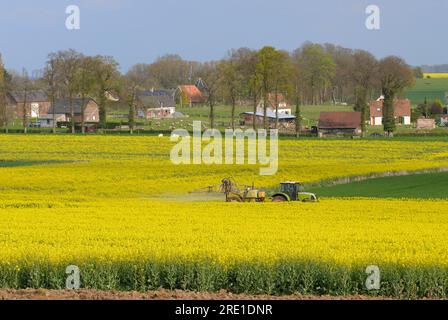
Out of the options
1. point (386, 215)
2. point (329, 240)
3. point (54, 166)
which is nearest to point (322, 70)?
point (54, 166)

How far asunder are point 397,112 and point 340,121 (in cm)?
2829

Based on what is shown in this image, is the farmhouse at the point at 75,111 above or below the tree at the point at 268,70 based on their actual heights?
below

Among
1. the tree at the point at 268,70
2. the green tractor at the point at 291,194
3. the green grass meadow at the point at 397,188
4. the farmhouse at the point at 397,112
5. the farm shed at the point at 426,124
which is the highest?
the tree at the point at 268,70

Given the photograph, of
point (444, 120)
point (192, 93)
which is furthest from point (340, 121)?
point (192, 93)

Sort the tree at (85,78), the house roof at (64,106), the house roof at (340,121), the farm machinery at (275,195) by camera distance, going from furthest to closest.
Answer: the house roof at (64,106) < the house roof at (340,121) < the tree at (85,78) < the farm machinery at (275,195)

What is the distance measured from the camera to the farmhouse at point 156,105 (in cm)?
15390

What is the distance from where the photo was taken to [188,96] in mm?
183500

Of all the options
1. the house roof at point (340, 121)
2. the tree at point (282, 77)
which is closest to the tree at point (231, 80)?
the tree at point (282, 77)

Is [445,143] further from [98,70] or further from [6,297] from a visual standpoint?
[6,297]

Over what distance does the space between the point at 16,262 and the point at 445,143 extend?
74.6 meters

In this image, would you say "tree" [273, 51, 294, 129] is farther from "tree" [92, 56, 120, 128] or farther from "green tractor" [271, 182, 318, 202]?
"green tractor" [271, 182, 318, 202]

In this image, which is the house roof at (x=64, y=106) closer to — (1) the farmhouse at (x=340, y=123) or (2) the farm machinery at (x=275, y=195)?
(1) the farmhouse at (x=340, y=123)

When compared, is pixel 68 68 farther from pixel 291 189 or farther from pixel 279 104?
pixel 291 189

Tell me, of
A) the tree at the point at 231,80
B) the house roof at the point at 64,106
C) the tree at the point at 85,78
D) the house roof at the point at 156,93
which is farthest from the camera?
the house roof at the point at 156,93
